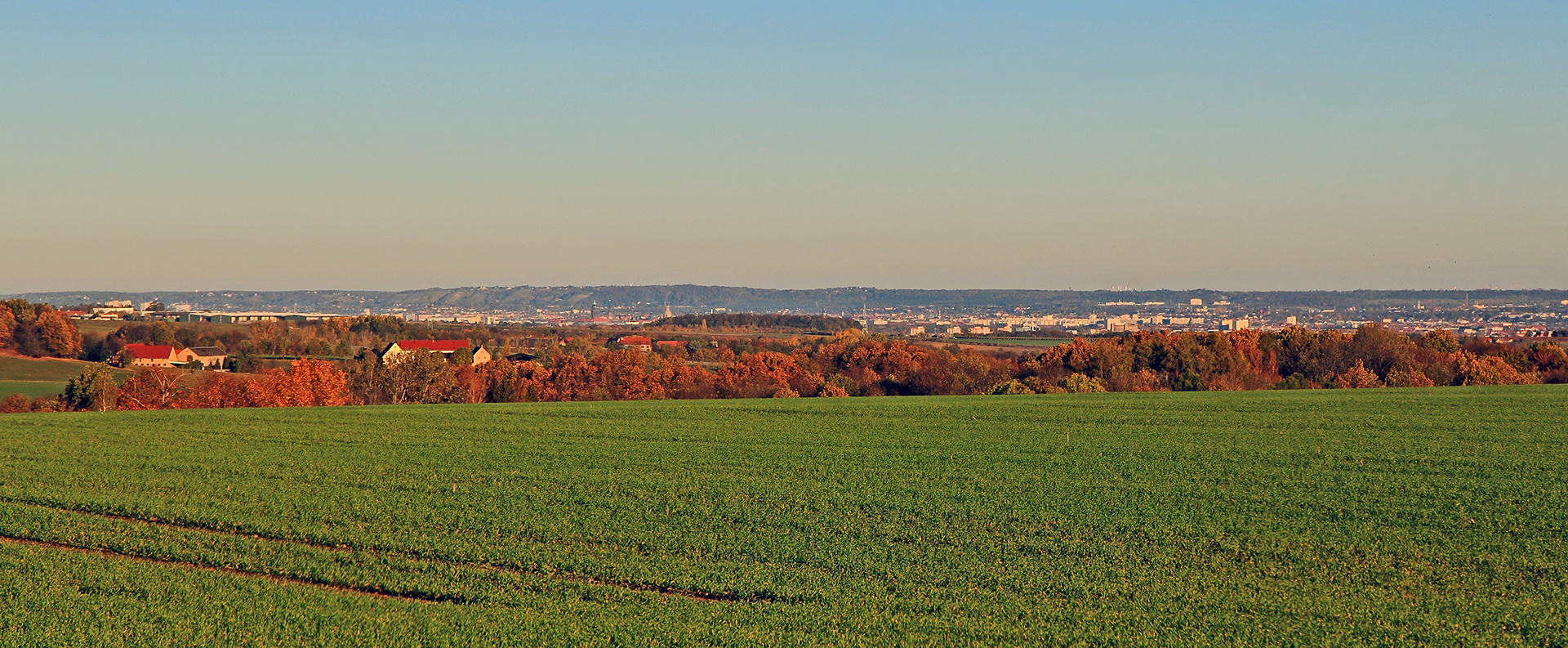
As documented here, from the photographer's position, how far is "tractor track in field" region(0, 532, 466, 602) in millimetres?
11930

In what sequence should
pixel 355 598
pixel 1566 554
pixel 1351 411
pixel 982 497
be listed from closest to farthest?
pixel 355 598
pixel 1566 554
pixel 982 497
pixel 1351 411

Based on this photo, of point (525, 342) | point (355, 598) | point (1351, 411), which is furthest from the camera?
point (525, 342)

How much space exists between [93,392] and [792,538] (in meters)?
50.2

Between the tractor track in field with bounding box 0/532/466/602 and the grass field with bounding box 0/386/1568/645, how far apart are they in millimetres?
60

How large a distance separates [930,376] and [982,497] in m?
48.7

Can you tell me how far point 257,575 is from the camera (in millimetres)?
12805

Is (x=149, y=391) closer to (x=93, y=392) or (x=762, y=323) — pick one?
(x=93, y=392)

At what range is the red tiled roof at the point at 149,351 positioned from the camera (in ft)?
276

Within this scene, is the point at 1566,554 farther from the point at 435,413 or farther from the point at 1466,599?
the point at 435,413

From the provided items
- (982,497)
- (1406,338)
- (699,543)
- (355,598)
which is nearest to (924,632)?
(699,543)

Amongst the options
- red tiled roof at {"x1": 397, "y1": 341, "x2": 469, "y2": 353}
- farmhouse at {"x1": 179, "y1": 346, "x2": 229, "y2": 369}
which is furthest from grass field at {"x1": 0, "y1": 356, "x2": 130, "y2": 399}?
red tiled roof at {"x1": 397, "y1": 341, "x2": 469, "y2": 353}

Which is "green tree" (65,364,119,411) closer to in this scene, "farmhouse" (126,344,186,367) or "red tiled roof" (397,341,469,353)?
"farmhouse" (126,344,186,367)

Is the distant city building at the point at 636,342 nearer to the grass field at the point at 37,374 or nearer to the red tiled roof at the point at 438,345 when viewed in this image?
Answer: the red tiled roof at the point at 438,345

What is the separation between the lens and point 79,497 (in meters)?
18.2
